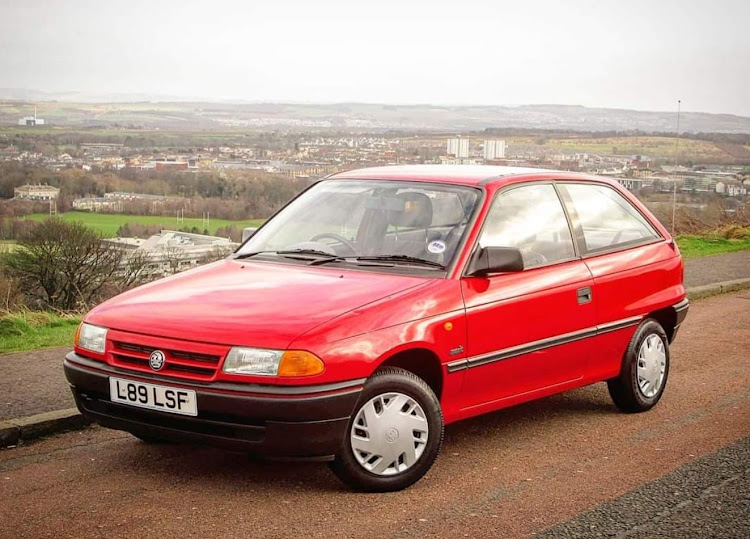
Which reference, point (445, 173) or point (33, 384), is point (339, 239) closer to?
point (445, 173)

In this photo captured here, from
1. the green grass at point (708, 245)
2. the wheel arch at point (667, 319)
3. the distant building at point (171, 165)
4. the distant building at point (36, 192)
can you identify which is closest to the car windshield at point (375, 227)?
the wheel arch at point (667, 319)

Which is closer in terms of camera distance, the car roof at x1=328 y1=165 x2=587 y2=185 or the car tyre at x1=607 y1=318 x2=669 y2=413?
the car roof at x1=328 y1=165 x2=587 y2=185

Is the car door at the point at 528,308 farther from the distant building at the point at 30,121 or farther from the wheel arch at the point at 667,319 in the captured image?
the distant building at the point at 30,121

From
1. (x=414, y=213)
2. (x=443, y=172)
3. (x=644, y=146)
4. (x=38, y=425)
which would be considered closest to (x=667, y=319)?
(x=443, y=172)

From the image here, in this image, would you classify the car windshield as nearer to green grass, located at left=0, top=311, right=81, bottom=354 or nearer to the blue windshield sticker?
the blue windshield sticker

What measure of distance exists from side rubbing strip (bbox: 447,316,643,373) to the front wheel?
14.2 inches

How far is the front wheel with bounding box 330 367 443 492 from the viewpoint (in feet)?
16.9

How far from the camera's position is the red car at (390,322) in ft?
16.3

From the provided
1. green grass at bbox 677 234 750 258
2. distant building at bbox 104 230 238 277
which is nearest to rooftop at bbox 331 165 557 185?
green grass at bbox 677 234 750 258

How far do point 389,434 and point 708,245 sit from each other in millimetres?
18326

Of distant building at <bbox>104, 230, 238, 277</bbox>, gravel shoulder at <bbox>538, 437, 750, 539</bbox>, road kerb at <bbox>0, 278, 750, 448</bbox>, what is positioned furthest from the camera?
distant building at <bbox>104, 230, 238, 277</bbox>

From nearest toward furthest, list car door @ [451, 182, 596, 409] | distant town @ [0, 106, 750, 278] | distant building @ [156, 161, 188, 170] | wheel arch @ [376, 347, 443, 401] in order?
1. wheel arch @ [376, 347, 443, 401]
2. car door @ [451, 182, 596, 409]
3. distant town @ [0, 106, 750, 278]
4. distant building @ [156, 161, 188, 170]

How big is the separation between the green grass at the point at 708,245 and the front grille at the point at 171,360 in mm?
15812

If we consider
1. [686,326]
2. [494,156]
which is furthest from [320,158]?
[686,326]
